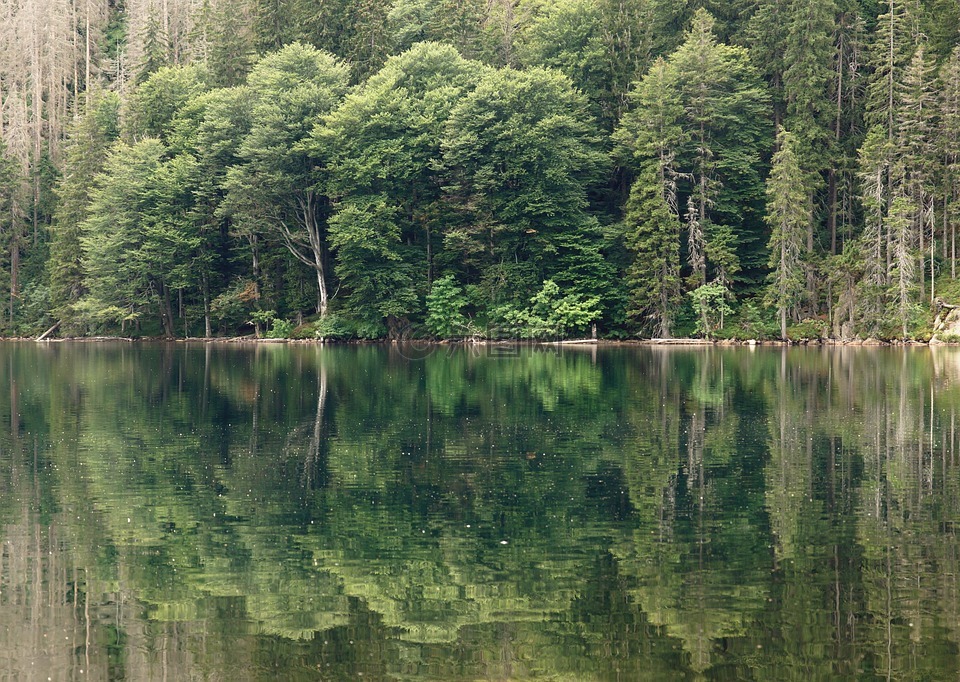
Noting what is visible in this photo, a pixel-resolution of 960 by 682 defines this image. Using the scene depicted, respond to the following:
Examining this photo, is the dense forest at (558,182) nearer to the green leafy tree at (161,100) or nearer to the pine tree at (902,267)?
the pine tree at (902,267)

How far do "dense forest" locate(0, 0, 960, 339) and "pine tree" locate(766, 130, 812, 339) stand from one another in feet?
0.68

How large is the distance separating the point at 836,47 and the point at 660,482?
212 feet

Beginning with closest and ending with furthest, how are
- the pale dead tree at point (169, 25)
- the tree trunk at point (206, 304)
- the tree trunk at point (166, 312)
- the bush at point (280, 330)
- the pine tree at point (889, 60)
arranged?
the pine tree at point (889, 60), the bush at point (280, 330), the tree trunk at point (206, 304), the tree trunk at point (166, 312), the pale dead tree at point (169, 25)

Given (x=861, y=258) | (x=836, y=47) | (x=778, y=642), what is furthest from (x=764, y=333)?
(x=778, y=642)

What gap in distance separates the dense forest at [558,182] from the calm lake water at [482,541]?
41.1m

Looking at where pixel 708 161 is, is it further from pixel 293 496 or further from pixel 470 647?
pixel 470 647

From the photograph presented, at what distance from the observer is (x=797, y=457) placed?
73.7 ft

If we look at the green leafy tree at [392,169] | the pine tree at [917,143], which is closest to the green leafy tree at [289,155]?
the green leafy tree at [392,169]

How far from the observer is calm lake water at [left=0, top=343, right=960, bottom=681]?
442 inches

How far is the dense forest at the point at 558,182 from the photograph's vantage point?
71.7 m

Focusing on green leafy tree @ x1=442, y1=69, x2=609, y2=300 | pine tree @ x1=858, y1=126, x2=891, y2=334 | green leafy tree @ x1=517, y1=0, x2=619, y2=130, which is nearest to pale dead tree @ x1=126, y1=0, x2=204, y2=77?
green leafy tree @ x1=517, y1=0, x2=619, y2=130

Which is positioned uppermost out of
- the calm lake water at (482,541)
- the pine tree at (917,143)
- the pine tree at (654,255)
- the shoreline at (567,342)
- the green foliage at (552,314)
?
the pine tree at (917,143)

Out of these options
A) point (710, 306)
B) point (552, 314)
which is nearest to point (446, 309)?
point (552, 314)

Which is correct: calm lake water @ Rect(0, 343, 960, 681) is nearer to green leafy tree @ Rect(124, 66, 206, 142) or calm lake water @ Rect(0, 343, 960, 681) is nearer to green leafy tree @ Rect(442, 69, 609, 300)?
green leafy tree @ Rect(442, 69, 609, 300)
